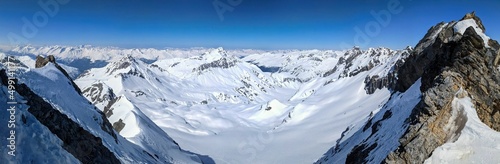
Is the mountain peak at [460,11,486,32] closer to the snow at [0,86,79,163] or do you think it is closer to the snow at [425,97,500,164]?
the snow at [425,97,500,164]

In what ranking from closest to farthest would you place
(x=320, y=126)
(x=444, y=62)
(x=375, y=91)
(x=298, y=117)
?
(x=444, y=62)
(x=320, y=126)
(x=375, y=91)
(x=298, y=117)

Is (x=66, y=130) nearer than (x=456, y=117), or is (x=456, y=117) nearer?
(x=456, y=117)

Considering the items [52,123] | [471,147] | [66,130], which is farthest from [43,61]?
[471,147]

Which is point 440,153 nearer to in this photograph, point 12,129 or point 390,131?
point 390,131

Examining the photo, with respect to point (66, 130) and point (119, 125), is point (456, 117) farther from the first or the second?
point (119, 125)

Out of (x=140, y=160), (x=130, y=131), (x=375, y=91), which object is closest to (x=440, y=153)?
(x=140, y=160)

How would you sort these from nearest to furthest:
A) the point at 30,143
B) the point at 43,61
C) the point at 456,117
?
1. the point at 30,143
2. the point at 456,117
3. the point at 43,61

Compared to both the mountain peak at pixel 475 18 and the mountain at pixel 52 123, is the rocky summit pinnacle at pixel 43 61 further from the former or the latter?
the mountain peak at pixel 475 18
